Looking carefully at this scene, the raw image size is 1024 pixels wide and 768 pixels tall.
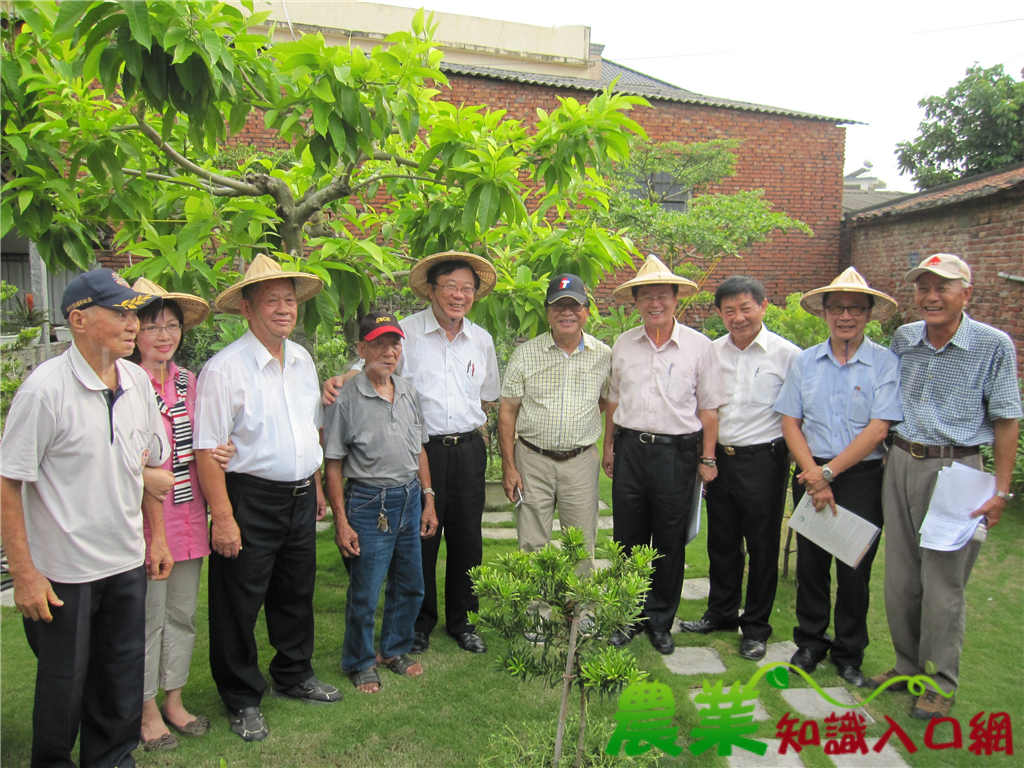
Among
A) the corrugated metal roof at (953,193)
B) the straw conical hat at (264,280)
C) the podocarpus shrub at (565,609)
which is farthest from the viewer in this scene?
the corrugated metal roof at (953,193)

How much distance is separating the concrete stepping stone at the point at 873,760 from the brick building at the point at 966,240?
748 centimetres

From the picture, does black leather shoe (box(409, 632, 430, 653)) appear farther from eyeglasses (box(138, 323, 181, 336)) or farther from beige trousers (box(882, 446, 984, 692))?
beige trousers (box(882, 446, 984, 692))

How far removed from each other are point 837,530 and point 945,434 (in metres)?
0.67

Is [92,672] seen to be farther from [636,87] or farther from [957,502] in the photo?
[636,87]

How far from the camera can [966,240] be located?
10.2 m

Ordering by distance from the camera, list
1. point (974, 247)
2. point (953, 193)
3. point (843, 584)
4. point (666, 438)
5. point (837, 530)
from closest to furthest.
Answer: point (837, 530) → point (843, 584) → point (666, 438) → point (974, 247) → point (953, 193)

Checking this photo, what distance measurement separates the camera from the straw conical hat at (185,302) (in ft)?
9.36

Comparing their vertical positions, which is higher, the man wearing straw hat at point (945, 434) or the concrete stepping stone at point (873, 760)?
the man wearing straw hat at point (945, 434)

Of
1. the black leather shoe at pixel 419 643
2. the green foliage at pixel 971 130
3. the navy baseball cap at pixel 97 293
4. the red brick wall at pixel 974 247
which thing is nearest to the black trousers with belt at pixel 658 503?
Result: the black leather shoe at pixel 419 643

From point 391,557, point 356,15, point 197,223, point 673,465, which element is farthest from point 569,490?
point 356,15

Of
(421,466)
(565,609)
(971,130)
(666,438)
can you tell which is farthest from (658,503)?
(971,130)

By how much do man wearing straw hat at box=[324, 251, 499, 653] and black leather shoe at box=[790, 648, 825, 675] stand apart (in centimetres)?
162

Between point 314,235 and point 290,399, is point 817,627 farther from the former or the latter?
point 314,235

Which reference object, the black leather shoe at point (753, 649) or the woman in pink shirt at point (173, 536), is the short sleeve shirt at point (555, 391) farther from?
the woman in pink shirt at point (173, 536)
